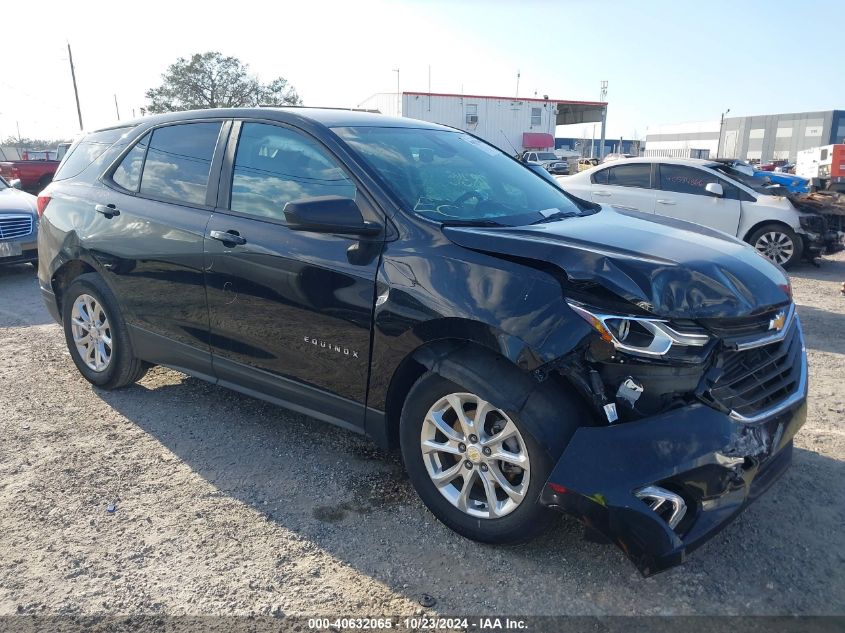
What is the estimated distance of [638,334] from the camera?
237 cm

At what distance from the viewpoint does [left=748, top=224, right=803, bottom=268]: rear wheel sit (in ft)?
29.6

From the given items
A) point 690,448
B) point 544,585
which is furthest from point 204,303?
point 690,448

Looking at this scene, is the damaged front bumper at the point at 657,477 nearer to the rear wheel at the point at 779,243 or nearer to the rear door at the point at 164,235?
the rear door at the point at 164,235

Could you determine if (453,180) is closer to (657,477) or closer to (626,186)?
(657,477)

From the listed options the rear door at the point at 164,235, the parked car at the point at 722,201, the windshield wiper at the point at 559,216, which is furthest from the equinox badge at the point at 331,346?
the parked car at the point at 722,201

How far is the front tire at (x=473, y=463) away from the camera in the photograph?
253cm

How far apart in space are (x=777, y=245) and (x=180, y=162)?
841 cm

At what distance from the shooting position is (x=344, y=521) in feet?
9.87

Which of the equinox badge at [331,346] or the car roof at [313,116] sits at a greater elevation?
the car roof at [313,116]

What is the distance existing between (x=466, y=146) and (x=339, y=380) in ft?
5.62

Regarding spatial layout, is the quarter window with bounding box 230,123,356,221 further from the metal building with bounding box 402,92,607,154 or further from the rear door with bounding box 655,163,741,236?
the metal building with bounding box 402,92,607,154

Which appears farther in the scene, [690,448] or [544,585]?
[544,585]

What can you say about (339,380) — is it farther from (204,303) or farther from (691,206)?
(691,206)

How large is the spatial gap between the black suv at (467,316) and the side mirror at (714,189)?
232 inches
